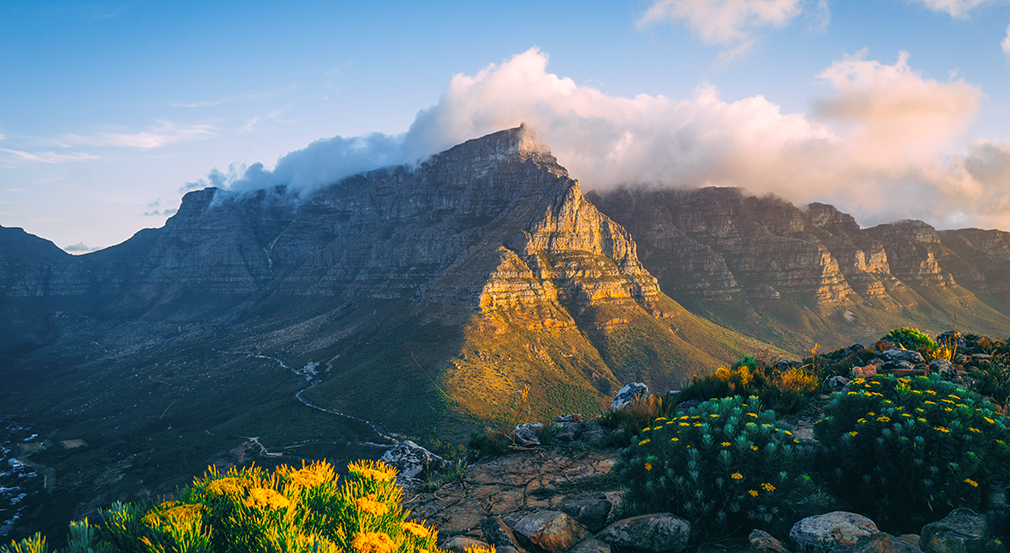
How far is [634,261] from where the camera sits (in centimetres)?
16512

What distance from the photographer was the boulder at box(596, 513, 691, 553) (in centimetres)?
653

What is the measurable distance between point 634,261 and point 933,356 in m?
153

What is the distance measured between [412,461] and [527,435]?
144 inches

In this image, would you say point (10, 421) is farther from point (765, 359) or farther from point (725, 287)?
point (725, 287)

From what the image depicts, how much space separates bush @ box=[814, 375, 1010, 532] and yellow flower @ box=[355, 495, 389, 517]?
24.0ft

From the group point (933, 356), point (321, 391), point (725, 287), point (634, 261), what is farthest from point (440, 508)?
point (725, 287)

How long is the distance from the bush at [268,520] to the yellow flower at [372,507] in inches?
0.4

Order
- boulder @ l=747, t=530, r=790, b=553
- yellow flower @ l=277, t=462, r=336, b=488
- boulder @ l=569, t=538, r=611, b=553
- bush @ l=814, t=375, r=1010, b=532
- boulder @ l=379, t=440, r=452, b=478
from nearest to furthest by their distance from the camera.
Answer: yellow flower @ l=277, t=462, r=336, b=488, boulder @ l=747, t=530, r=790, b=553, boulder @ l=569, t=538, r=611, b=553, bush @ l=814, t=375, r=1010, b=532, boulder @ l=379, t=440, r=452, b=478

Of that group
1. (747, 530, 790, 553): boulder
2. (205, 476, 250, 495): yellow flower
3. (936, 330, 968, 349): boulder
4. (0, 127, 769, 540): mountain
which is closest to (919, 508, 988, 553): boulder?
(747, 530, 790, 553): boulder

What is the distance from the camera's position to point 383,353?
93.1 meters

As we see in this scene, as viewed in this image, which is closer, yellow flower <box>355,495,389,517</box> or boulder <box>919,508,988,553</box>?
boulder <box>919,508,988,553</box>

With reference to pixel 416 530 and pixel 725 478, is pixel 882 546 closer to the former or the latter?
pixel 725 478

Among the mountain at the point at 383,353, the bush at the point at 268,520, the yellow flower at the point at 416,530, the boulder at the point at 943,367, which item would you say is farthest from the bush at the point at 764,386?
the mountain at the point at 383,353

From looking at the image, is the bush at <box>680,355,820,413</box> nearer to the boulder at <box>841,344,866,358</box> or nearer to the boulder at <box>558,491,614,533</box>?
the boulder at <box>841,344,866,358</box>
